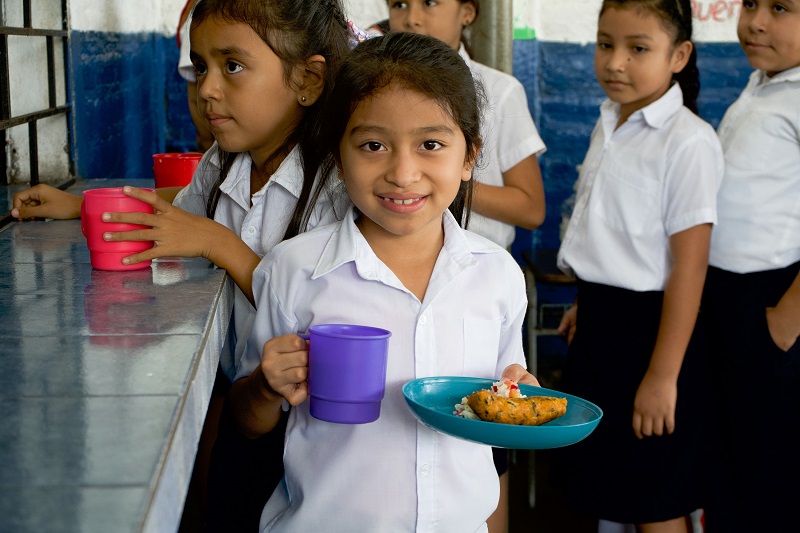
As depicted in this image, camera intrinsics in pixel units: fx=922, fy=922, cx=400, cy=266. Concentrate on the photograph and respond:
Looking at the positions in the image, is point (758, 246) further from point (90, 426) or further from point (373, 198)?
point (90, 426)

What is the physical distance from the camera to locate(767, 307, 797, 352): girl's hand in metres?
2.47

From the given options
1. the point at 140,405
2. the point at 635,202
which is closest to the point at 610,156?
the point at 635,202

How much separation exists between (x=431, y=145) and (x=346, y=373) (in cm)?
44

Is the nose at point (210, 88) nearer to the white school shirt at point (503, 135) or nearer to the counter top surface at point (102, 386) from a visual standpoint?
the counter top surface at point (102, 386)

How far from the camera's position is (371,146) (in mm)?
1533

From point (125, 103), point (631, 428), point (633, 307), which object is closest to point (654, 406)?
point (631, 428)

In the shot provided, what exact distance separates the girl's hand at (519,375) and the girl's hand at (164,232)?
56cm

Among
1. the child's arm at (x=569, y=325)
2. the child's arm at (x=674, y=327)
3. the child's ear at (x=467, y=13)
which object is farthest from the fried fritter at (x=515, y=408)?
the child's ear at (x=467, y=13)

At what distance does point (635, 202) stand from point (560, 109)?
8.68ft

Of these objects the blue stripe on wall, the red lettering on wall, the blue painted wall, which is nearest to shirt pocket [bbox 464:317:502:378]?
the blue stripe on wall

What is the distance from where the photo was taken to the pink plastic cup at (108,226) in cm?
157

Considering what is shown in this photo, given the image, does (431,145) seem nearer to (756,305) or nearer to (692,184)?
(692,184)

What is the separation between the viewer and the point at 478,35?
14.7 feet

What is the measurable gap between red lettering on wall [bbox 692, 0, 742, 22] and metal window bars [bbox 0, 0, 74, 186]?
349 cm
